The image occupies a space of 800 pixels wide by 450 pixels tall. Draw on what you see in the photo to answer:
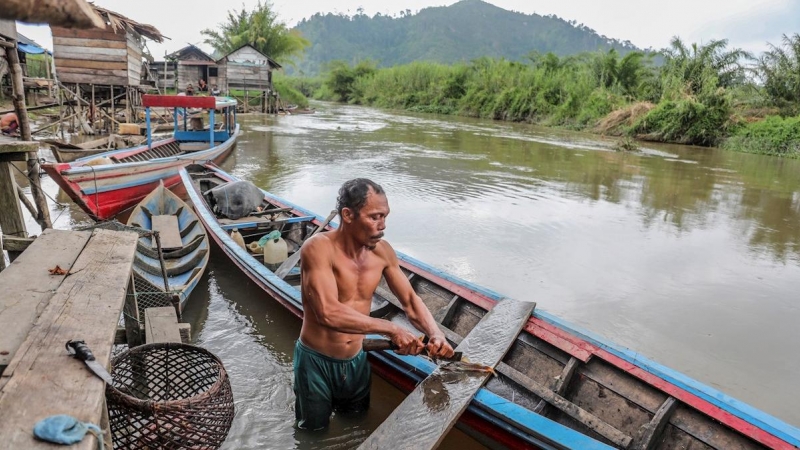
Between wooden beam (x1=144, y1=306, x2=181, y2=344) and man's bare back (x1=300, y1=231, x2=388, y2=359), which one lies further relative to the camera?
wooden beam (x1=144, y1=306, x2=181, y2=344)

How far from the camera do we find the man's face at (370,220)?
2.55 m

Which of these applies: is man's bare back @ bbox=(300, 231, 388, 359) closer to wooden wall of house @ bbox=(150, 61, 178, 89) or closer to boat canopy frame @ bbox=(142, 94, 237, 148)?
boat canopy frame @ bbox=(142, 94, 237, 148)

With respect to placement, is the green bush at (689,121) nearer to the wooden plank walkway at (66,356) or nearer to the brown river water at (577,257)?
the brown river water at (577,257)

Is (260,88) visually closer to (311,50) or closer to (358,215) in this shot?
(358,215)

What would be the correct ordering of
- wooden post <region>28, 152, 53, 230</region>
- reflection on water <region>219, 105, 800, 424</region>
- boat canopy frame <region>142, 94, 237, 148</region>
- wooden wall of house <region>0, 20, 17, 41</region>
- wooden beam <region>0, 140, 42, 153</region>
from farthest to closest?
boat canopy frame <region>142, 94, 237, 148</region>, reflection on water <region>219, 105, 800, 424</region>, wooden wall of house <region>0, 20, 17, 41</region>, wooden post <region>28, 152, 53, 230</region>, wooden beam <region>0, 140, 42, 153</region>

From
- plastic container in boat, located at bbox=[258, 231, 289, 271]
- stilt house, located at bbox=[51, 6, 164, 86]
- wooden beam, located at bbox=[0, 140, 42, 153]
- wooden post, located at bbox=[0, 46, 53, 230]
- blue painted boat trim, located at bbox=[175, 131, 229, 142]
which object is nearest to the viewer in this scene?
wooden beam, located at bbox=[0, 140, 42, 153]

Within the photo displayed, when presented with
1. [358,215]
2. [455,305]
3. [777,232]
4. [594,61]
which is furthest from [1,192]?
[594,61]

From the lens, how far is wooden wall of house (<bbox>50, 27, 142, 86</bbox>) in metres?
14.2

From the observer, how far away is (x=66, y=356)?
176 centimetres

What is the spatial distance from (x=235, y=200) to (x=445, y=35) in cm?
12912

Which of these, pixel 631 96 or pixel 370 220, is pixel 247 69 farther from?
pixel 370 220

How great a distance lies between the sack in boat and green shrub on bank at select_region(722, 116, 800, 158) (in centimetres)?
2052

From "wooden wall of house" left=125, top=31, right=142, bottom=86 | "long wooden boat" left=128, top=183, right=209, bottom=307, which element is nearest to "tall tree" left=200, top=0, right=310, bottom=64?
"wooden wall of house" left=125, top=31, right=142, bottom=86

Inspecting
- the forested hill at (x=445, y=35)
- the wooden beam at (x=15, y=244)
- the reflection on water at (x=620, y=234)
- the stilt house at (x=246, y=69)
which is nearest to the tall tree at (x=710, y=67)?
the reflection on water at (x=620, y=234)
